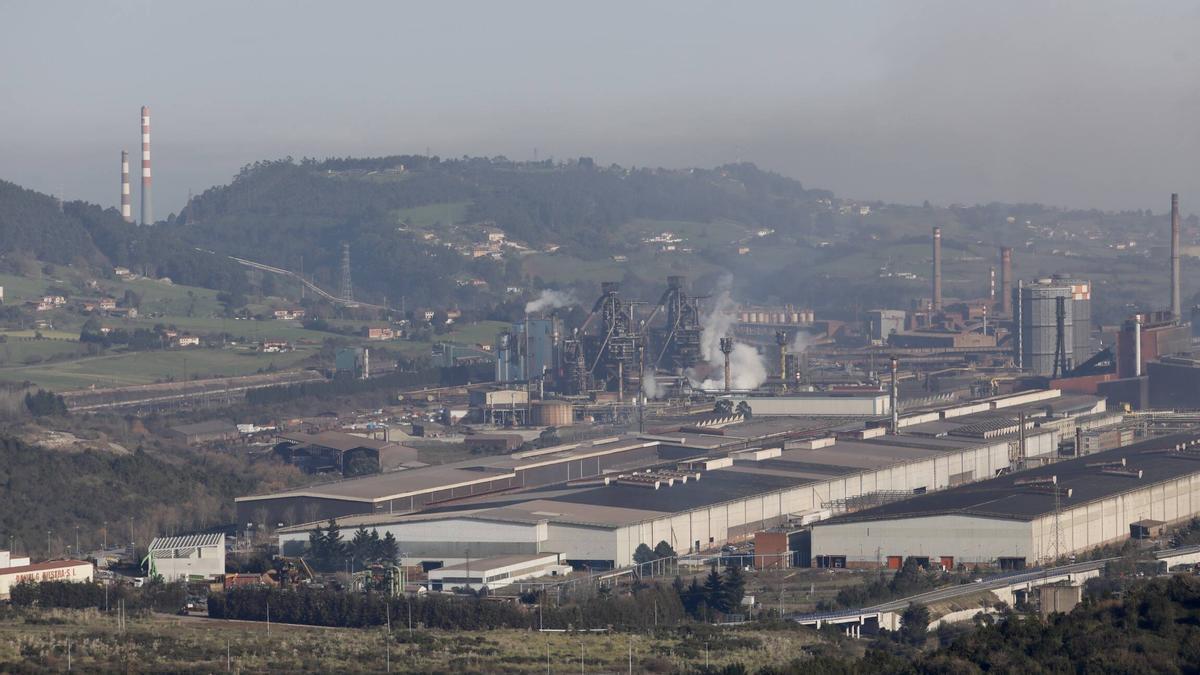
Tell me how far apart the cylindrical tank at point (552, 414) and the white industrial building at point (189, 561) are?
25.6 meters

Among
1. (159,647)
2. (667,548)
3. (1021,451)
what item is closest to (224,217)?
(1021,451)

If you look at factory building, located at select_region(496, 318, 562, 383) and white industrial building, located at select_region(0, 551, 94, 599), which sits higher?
factory building, located at select_region(496, 318, 562, 383)

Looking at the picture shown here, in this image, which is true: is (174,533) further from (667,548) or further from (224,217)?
(224,217)

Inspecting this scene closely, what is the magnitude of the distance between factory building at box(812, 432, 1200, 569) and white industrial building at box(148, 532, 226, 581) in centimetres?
916

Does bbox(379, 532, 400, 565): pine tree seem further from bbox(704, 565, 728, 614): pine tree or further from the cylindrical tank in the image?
the cylindrical tank

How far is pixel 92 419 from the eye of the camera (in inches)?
2202

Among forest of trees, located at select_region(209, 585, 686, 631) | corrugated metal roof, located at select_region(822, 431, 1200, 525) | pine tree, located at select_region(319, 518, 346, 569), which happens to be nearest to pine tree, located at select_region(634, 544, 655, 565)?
corrugated metal roof, located at select_region(822, 431, 1200, 525)

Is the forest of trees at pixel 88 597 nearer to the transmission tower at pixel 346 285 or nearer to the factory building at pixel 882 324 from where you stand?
the factory building at pixel 882 324

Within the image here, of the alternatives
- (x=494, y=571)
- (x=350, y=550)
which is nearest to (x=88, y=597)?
(x=494, y=571)

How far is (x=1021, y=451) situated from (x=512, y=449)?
12607mm

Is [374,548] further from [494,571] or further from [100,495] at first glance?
[100,495]

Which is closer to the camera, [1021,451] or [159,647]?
[159,647]

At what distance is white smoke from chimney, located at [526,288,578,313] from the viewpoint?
3073 inches

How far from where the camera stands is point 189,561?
32.2m
